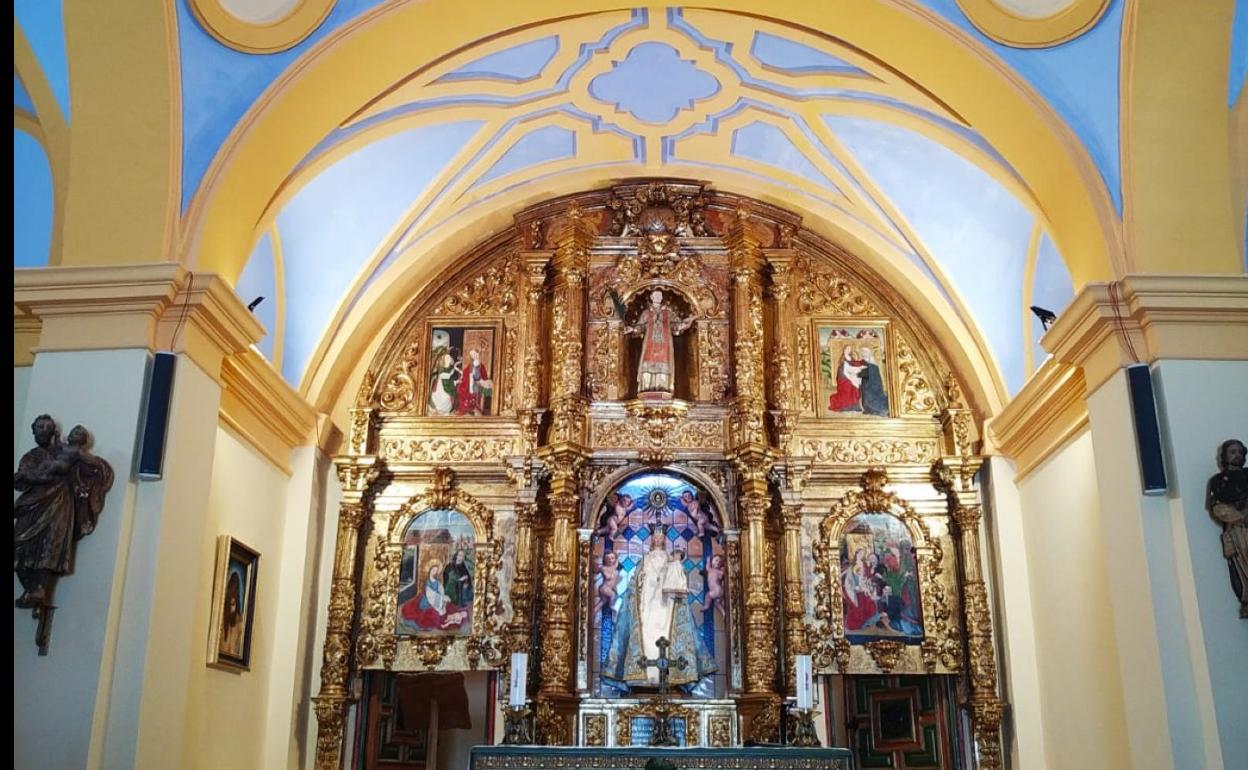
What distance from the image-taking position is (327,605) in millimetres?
11078

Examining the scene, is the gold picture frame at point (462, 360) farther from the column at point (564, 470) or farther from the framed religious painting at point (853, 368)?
the framed religious painting at point (853, 368)

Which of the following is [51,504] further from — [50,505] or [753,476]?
[753,476]

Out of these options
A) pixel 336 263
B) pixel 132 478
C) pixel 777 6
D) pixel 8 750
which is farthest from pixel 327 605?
pixel 8 750

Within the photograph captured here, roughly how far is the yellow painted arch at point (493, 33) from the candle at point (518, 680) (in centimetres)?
381

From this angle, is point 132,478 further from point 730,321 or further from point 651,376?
point 730,321

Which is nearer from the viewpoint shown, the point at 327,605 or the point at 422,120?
the point at 422,120

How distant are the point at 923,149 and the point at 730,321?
8.89 feet

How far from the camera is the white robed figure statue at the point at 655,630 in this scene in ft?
35.6

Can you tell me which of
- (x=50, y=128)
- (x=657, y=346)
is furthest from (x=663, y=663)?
(x=50, y=128)

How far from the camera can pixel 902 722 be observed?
11008 millimetres

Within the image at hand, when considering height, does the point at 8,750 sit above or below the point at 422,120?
below

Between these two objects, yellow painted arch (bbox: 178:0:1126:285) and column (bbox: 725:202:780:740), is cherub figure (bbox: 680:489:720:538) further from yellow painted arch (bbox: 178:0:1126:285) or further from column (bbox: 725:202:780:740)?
yellow painted arch (bbox: 178:0:1126:285)

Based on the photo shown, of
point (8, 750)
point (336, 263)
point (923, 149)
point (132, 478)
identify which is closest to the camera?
point (8, 750)

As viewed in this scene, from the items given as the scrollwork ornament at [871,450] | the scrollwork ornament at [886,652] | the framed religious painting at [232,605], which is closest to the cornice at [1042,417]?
the scrollwork ornament at [871,450]
